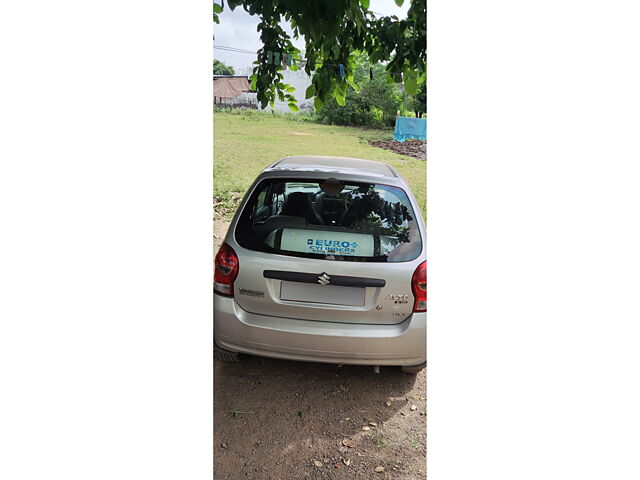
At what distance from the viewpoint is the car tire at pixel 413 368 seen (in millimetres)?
2230

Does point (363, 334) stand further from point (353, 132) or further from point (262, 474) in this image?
point (353, 132)

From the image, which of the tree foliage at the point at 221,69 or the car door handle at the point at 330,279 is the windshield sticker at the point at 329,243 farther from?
the tree foliage at the point at 221,69

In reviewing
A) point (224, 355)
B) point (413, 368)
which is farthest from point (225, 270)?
point (413, 368)

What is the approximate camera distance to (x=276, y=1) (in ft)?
6.67

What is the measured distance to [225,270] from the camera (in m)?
2.23

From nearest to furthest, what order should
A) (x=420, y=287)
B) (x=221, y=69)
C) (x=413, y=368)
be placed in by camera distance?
(x=221, y=69), (x=420, y=287), (x=413, y=368)

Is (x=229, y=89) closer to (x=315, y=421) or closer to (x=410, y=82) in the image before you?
(x=410, y=82)

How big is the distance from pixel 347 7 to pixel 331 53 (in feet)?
0.69

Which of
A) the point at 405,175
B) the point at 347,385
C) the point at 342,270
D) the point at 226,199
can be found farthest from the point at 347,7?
the point at 347,385

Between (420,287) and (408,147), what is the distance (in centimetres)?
67

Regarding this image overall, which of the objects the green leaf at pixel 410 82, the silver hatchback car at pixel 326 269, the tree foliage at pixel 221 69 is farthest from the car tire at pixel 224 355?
the green leaf at pixel 410 82

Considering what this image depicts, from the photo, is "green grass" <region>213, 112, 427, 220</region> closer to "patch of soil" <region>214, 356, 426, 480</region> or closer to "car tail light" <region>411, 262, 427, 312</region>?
"car tail light" <region>411, 262, 427, 312</region>

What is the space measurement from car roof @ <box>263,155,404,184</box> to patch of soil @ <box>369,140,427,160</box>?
0.09 m

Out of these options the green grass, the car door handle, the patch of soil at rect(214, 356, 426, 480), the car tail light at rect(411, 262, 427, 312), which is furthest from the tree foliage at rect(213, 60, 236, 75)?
the patch of soil at rect(214, 356, 426, 480)
